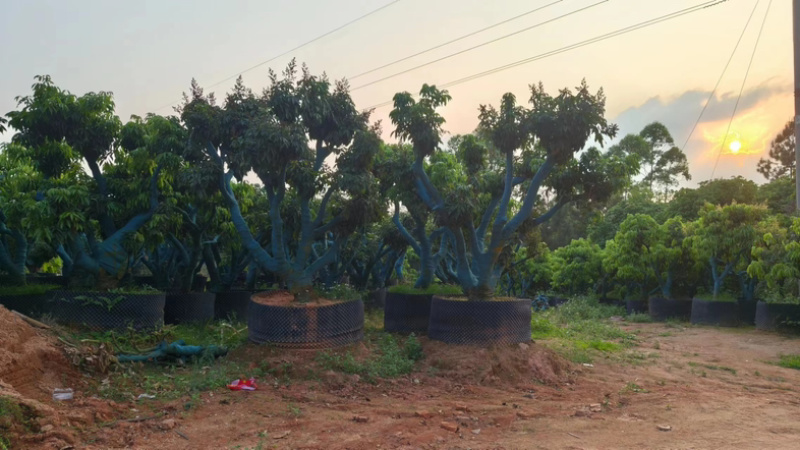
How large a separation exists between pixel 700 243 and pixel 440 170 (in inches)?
A: 449

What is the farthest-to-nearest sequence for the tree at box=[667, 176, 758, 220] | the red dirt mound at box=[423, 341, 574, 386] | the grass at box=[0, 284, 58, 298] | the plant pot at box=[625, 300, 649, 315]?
the tree at box=[667, 176, 758, 220] < the plant pot at box=[625, 300, 649, 315] < the grass at box=[0, 284, 58, 298] < the red dirt mound at box=[423, 341, 574, 386]

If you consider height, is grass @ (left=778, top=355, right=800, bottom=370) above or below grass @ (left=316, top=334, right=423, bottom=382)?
above

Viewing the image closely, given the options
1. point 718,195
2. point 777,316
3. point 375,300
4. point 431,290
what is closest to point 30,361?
point 431,290

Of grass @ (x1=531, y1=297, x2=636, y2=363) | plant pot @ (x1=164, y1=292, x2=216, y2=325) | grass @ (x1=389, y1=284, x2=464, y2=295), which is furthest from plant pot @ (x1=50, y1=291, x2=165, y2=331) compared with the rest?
grass @ (x1=531, y1=297, x2=636, y2=363)

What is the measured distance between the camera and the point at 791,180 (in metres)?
27.4

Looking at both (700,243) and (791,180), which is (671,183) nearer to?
(791,180)

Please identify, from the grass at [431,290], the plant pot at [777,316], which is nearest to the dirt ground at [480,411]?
the grass at [431,290]

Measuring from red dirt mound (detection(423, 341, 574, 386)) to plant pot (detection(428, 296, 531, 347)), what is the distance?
0.19 meters

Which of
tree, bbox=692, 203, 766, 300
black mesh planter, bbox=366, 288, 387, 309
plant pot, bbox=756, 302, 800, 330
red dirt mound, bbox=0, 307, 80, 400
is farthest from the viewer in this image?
black mesh planter, bbox=366, 288, 387, 309

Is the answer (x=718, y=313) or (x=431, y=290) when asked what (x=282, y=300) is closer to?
(x=431, y=290)

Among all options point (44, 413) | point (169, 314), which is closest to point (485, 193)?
point (169, 314)

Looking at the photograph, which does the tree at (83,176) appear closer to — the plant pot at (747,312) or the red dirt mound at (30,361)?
the red dirt mound at (30,361)

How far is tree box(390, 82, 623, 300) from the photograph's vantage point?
9578mm

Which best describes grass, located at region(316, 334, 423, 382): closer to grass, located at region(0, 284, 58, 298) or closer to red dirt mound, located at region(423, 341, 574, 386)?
red dirt mound, located at region(423, 341, 574, 386)
